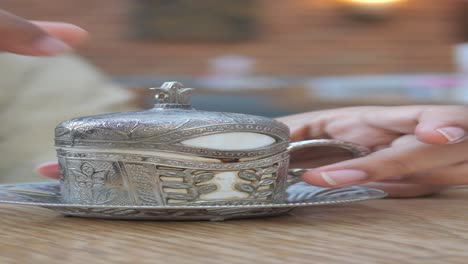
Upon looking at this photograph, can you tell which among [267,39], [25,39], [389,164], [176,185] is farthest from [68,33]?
[267,39]

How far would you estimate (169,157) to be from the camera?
0.48 meters

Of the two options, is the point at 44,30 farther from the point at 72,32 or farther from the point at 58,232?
the point at 58,232

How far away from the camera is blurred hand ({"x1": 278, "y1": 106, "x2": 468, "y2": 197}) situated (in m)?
0.63

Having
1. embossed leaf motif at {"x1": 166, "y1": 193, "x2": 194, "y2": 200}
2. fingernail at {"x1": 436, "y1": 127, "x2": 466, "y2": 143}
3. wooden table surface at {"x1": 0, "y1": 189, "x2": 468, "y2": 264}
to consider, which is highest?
fingernail at {"x1": 436, "y1": 127, "x2": 466, "y2": 143}

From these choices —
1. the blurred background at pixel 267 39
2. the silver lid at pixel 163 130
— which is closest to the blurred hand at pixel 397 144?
the silver lid at pixel 163 130

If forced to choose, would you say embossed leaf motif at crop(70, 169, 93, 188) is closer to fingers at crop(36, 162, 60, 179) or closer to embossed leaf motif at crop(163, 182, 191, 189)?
embossed leaf motif at crop(163, 182, 191, 189)

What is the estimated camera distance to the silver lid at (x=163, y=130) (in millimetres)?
483

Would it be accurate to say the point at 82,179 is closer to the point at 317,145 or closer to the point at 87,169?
the point at 87,169

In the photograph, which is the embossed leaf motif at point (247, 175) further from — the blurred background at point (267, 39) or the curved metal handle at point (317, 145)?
the blurred background at point (267, 39)

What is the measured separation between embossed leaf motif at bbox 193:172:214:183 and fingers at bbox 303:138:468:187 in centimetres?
12

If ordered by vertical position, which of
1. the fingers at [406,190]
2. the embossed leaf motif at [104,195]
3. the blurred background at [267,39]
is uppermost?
the blurred background at [267,39]

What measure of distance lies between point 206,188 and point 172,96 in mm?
88

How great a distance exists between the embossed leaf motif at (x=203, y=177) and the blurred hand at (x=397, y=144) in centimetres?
12

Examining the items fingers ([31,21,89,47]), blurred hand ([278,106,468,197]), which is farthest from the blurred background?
fingers ([31,21,89,47])
